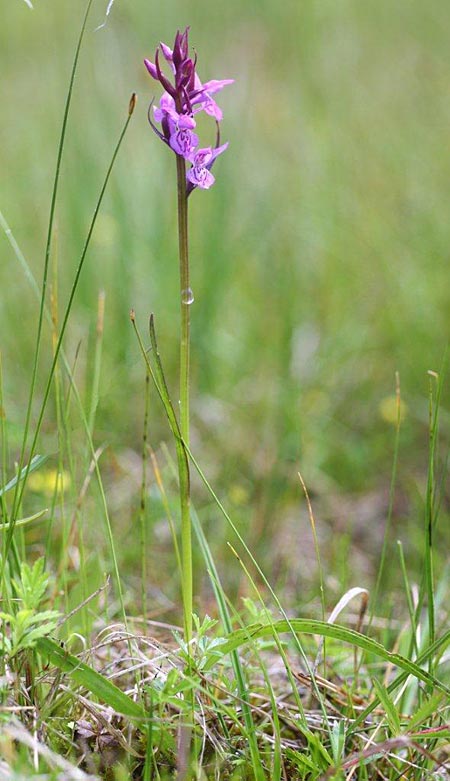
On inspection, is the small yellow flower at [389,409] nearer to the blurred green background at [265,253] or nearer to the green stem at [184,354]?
the blurred green background at [265,253]

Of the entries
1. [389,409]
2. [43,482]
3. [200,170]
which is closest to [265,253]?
[389,409]

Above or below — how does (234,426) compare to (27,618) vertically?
above

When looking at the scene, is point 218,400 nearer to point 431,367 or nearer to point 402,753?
point 431,367

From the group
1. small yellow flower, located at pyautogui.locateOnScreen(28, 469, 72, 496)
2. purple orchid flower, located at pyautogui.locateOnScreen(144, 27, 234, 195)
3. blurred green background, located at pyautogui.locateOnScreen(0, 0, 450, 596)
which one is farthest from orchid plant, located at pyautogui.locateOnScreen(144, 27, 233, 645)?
small yellow flower, located at pyautogui.locateOnScreen(28, 469, 72, 496)

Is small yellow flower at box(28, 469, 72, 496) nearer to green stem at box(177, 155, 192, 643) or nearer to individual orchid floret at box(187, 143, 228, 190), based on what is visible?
green stem at box(177, 155, 192, 643)

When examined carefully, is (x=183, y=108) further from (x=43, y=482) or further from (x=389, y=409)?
(x=389, y=409)

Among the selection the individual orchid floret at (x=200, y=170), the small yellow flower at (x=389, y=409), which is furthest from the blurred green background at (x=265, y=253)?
the individual orchid floret at (x=200, y=170)

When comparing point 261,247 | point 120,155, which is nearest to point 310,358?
point 261,247
